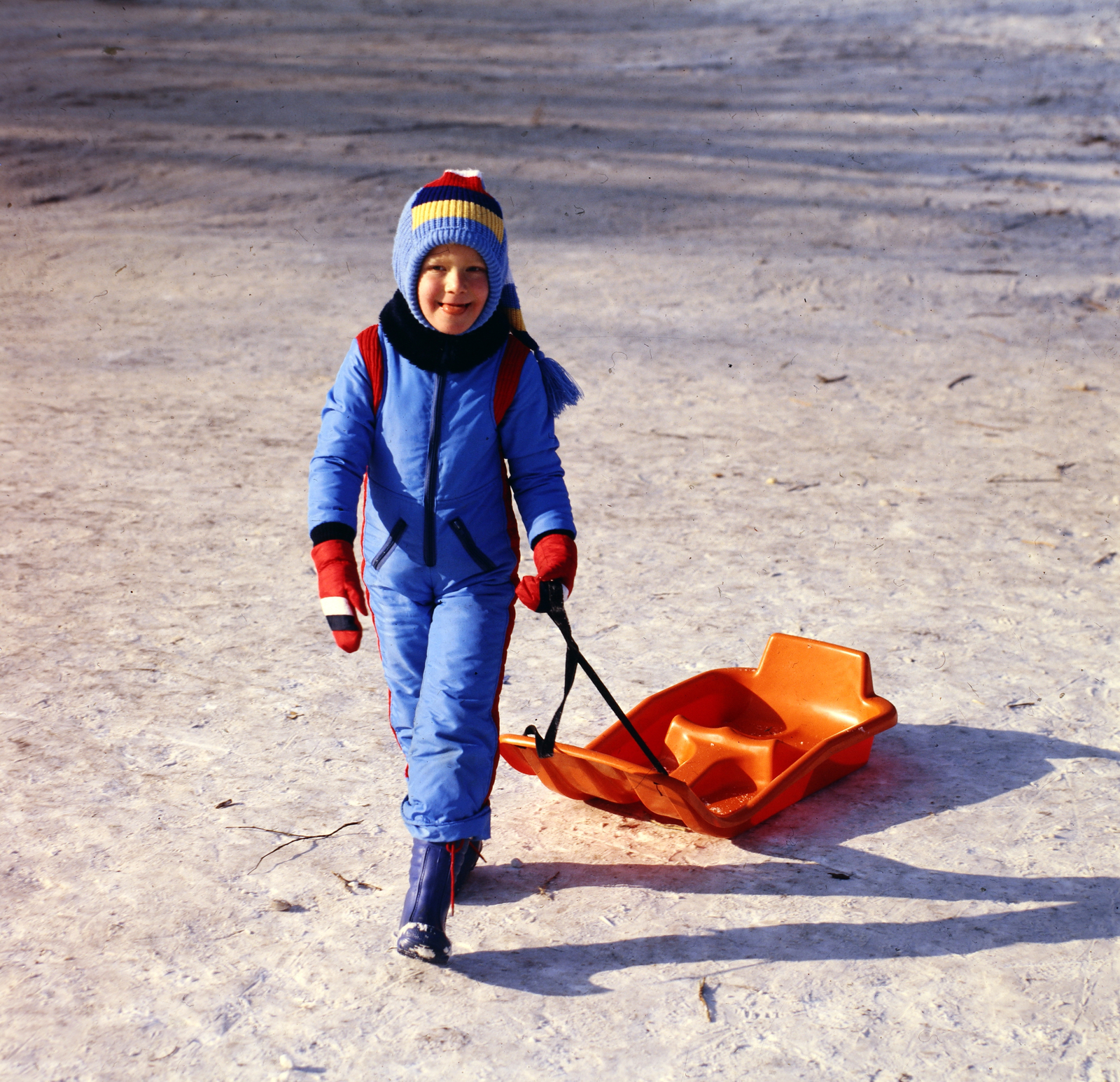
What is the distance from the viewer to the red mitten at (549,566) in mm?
2721

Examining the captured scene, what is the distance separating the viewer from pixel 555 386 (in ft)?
9.90

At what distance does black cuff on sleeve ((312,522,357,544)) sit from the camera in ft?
9.14

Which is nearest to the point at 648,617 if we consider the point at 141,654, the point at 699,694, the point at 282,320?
the point at 699,694

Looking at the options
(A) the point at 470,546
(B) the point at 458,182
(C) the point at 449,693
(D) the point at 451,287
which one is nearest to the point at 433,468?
(A) the point at 470,546

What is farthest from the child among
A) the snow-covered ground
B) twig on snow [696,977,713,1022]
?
twig on snow [696,977,713,1022]

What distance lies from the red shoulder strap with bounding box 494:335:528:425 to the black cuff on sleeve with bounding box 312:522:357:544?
17.2 inches

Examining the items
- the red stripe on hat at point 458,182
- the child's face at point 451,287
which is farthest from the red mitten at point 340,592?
the red stripe on hat at point 458,182

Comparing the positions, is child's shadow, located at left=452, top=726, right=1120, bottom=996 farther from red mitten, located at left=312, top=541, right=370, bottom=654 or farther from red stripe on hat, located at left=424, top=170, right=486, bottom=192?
red stripe on hat, located at left=424, top=170, right=486, bottom=192

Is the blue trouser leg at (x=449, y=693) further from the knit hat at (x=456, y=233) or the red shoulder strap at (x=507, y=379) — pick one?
the knit hat at (x=456, y=233)

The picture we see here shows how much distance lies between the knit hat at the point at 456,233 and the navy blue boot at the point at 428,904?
3.95 feet

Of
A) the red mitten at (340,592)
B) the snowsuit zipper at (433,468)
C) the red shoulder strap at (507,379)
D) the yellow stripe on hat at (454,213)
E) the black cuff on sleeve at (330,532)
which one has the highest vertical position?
→ the yellow stripe on hat at (454,213)

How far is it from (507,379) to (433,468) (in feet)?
0.92

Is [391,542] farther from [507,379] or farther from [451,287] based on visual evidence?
[451,287]

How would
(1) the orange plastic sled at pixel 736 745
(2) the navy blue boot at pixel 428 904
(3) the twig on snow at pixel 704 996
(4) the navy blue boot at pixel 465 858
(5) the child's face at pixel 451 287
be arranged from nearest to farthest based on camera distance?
(3) the twig on snow at pixel 704 996 < (2) the navy blue boot at pixel 428 904 < (5) the child's face at pixel 451 287 < (4) the navy blue boot at pixel 465 858 < (1) the orange plastic sled at pixel 736 745
